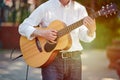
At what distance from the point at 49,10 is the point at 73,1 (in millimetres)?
173

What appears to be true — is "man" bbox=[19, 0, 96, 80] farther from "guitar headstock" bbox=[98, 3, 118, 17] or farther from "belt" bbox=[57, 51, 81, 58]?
"guitar headstock" bbox=[98, 3, 118, 17]

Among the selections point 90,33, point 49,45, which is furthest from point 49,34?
point 90,33

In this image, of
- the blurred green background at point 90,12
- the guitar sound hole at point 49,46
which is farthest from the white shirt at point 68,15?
the blurred green background at point 90,12

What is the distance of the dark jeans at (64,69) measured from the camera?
2695 millimetres

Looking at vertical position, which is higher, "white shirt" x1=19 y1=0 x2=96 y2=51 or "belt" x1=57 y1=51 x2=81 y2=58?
"white shirt" x1=19 y1=0 x2=96 y2=51

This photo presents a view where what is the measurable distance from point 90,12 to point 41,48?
1.56ft

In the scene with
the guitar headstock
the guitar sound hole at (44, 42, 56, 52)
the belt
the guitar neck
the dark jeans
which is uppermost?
the guitar headstock

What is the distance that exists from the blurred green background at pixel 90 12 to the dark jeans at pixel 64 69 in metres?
0.44

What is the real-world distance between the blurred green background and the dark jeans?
440 mm

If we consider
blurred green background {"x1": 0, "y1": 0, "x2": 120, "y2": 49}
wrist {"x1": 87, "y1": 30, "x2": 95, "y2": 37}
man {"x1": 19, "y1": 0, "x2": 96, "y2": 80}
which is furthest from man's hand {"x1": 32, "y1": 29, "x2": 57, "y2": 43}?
blurred green background {"x1": 0, "y1": 0, "x2": 120, "y2": 49}

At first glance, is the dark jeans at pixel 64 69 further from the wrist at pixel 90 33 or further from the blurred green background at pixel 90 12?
the blurred green background at pixel 90 12

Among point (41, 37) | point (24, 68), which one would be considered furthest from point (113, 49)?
point (41, 37)

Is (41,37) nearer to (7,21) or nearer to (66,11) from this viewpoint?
(66,11)

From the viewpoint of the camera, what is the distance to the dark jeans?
2695 mm
